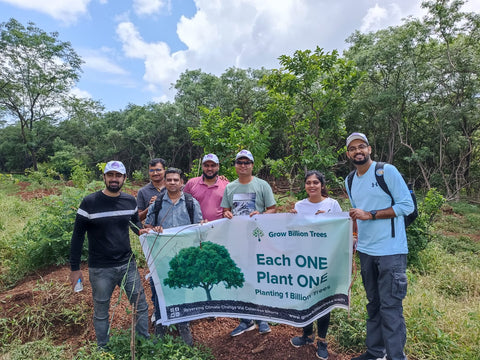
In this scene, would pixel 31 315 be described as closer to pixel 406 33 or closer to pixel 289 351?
pixel 289 351

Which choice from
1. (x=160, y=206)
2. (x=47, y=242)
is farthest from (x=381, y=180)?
(x=47, y=242)

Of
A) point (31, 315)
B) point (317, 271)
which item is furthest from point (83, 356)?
point (317, 271)

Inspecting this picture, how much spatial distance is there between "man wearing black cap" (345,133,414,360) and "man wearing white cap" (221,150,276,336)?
97 centimetres

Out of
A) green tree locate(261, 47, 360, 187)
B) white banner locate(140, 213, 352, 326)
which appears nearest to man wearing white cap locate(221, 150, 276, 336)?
white banner locate(140, 213, 352, 326)

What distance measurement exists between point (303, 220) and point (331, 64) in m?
4.51

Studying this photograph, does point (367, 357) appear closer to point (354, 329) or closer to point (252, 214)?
point (354, 329)

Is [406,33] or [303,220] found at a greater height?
[406,33]

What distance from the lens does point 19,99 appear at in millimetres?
25531

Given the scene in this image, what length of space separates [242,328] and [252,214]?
140 cm

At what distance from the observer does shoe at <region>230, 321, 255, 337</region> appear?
312 cm

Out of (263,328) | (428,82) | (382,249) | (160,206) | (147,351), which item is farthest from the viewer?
(428,82)

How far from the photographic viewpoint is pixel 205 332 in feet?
10.8

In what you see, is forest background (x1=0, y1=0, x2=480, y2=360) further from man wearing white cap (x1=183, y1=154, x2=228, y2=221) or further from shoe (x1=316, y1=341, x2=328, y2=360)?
man wearing white cap (x1=183, y1=154, x2=228, y2=221)

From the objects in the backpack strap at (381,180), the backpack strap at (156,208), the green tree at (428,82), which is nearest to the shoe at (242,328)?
the backpack strap at (156,208)
